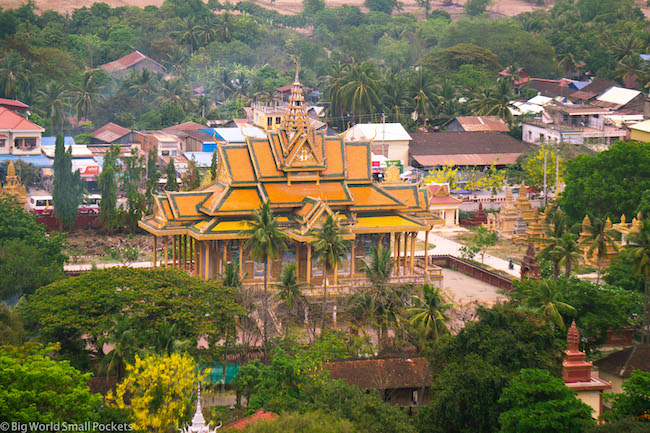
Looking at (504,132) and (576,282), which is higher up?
(504,132)

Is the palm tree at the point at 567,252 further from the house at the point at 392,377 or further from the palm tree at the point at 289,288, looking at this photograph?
the palm tree at the point at 289,288

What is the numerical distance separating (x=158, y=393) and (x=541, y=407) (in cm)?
1193

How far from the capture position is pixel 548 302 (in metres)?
43.8

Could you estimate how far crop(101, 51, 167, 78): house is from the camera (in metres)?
136

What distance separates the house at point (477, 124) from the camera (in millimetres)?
104250

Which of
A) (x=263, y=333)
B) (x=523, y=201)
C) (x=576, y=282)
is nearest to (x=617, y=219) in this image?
(x=523, y=201)

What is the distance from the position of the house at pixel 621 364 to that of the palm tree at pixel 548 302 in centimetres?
233

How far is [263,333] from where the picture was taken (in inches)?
1738

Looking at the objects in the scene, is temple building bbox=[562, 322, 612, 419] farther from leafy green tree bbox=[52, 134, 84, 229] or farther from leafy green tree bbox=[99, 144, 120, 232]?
leafy green tree bbox=[52, 134, 84, 229]

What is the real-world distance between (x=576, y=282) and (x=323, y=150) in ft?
44.1

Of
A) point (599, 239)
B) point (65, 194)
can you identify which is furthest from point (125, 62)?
point (599, 239)

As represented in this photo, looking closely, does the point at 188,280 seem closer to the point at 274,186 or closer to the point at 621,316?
the point at 274,186

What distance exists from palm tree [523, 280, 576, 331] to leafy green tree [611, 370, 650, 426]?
8.35m

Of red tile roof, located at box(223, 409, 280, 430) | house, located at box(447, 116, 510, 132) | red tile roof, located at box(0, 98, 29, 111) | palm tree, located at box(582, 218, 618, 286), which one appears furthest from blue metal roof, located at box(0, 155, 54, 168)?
red tile roof, located at box(223, 409, 280, 430)
